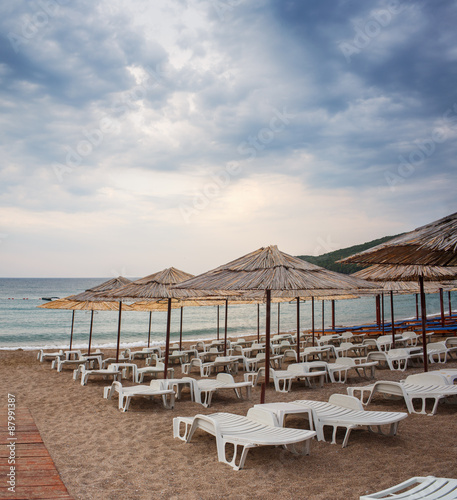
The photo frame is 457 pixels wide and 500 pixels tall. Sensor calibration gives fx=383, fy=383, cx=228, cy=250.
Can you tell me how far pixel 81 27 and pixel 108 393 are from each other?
8272mm

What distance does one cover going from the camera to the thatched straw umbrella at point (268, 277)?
20.9 ft

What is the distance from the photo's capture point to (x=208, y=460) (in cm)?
373

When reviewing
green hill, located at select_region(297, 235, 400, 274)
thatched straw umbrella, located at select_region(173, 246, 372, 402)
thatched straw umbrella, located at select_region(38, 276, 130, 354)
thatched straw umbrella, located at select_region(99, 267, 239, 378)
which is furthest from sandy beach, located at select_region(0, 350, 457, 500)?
green hill, located at select_region(297, 235, 400, 274)

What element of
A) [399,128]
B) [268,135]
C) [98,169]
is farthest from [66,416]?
[399,128]

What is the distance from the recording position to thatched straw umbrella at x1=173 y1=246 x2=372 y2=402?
6363mm

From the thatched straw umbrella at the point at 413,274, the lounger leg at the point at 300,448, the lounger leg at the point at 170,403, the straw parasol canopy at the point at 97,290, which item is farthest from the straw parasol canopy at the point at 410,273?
the straw parasol canopy at the point at 97,290

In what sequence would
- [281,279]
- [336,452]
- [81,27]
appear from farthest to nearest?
[81,27] < [281,279] < [336,452]

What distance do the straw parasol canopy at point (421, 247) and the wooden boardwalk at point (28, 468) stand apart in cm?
351

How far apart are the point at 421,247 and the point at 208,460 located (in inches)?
111

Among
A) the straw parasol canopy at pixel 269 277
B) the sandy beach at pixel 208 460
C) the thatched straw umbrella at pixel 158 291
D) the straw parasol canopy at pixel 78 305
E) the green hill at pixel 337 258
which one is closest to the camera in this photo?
the sandy beach at pixel 208 460

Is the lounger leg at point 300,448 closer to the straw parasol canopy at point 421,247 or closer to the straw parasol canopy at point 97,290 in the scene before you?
the straw parasol canopy at point 421,247

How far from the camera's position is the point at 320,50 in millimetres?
9812

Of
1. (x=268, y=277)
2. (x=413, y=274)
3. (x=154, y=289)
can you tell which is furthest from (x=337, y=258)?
(x=268, y=277)

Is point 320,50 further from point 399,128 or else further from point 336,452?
point 336,452
